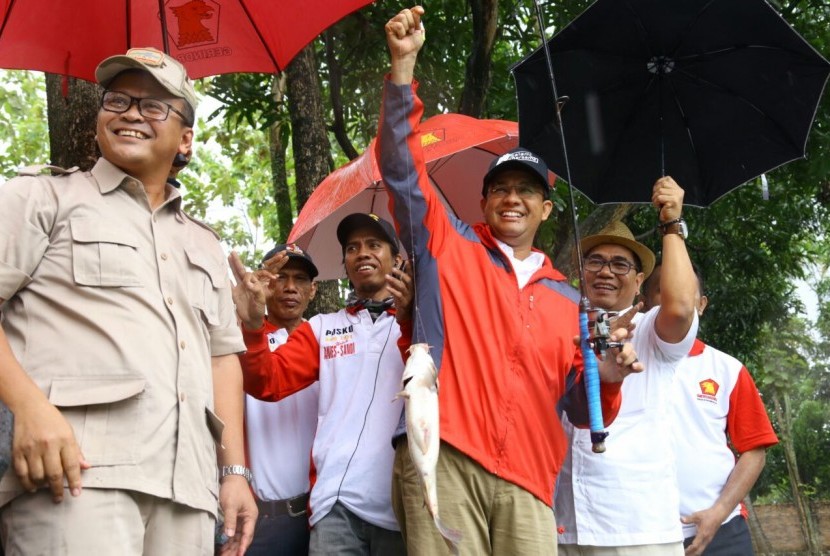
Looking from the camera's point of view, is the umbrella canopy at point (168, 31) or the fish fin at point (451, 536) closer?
the fish fin at point (451, 536)

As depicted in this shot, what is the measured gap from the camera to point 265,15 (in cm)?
487

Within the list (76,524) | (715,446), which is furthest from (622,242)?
(76,524)

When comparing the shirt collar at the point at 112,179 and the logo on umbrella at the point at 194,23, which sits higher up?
the logo on umbrella at the point at 194,23

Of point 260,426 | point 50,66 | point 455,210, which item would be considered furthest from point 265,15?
point 260,426

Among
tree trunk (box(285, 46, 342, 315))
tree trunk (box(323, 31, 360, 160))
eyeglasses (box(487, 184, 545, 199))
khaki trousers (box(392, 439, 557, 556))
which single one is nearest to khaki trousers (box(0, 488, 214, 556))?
khaki trousers (box(392, 439, 557, 556))

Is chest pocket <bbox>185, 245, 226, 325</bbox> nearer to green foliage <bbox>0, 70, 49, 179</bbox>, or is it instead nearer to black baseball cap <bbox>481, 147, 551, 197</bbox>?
black baseball cap <bbox>481, 147, 551, 197</bbox>

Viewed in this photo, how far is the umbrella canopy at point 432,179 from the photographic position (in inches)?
195

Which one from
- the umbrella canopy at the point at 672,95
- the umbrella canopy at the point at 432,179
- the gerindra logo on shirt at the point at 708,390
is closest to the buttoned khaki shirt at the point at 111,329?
the umbrella canopy at the point at 432,179

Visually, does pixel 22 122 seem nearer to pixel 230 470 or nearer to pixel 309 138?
pixel 309 138

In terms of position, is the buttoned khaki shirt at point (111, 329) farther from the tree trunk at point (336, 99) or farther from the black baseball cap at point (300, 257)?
the tree trunk at point (336, 99)

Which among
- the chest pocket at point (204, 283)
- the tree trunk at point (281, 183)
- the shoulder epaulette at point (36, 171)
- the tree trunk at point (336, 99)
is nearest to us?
the shoulder epaulette at point (36, 171)

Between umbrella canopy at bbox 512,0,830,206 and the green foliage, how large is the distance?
11.9m

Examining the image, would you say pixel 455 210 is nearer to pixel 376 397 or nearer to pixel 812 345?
pixel 376 397

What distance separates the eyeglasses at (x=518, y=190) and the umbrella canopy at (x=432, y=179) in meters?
0.62
